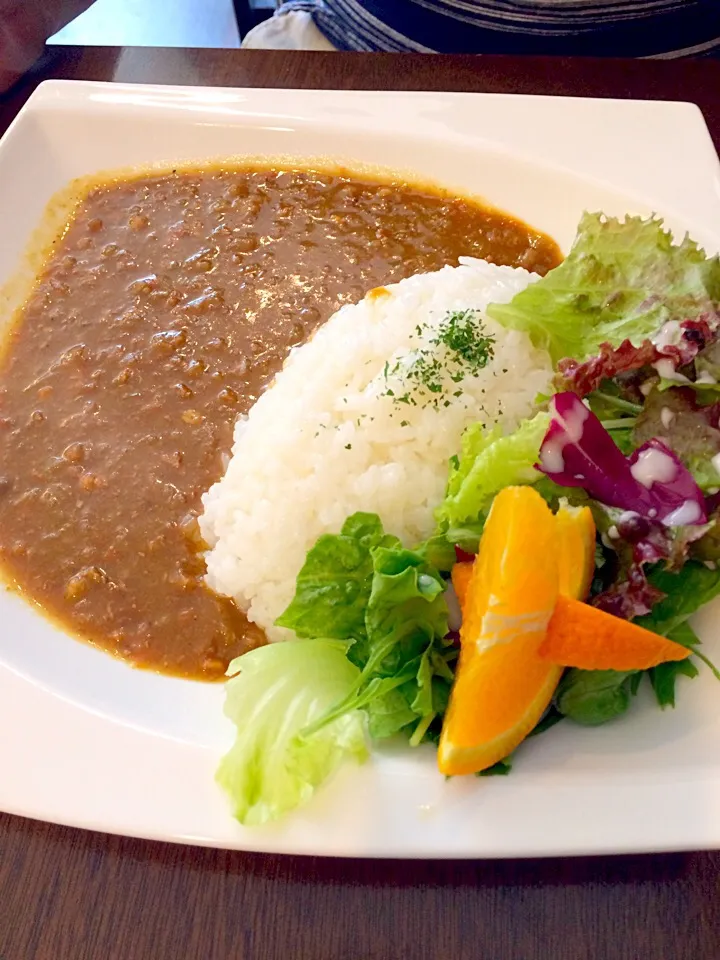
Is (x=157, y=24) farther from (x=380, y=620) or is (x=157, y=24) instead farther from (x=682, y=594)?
(x=682, y=594)

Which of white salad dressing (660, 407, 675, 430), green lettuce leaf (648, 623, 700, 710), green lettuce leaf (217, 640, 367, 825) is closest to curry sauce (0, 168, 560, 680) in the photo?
green lettuce leaf (217, 640, 367, 825)

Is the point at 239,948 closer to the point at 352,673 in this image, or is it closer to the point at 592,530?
the point at 352,673

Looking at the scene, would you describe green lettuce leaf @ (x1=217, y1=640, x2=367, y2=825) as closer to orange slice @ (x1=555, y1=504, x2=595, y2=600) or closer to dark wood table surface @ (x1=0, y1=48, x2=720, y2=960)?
dark wood table surface @ (x1=0, y1=48, x2=720, y2=960)

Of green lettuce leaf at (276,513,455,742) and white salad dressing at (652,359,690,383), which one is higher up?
white salad dressing at (652,359,690,383)

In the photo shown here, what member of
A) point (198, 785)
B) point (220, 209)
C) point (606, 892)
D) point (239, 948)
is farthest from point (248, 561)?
point (220, 209)

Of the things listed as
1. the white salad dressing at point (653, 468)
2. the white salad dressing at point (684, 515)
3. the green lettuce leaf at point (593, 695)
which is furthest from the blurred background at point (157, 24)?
the green lettuce leaf at point (593, 695)

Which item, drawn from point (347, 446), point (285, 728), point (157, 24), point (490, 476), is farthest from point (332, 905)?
point (157, 24)
